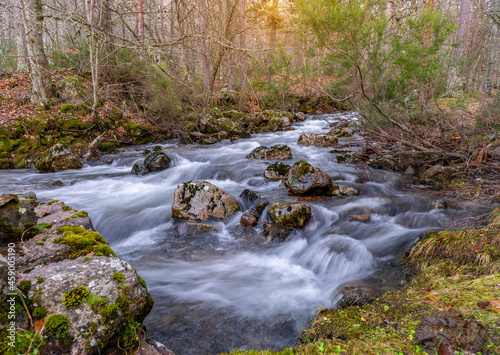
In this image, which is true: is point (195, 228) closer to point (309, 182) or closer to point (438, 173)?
point (309, 182)

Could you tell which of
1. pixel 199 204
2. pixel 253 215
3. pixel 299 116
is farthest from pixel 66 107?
pixel 299 116

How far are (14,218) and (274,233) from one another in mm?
3699

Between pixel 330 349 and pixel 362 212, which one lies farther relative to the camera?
pixel 362 212

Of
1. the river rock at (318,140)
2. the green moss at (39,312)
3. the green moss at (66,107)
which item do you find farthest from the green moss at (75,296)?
the green moss at (66,107)

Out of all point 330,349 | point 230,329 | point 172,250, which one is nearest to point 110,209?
point 172,250

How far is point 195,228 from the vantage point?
5438 millimetres

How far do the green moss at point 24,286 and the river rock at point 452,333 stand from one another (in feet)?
8.36

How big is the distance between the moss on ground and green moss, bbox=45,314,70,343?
1.14 meters

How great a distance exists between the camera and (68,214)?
11.2 feet

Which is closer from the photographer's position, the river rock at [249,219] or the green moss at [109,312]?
the green moss at [109,312]

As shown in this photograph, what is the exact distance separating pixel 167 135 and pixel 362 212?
32.0 feet

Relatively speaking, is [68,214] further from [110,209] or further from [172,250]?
[110,209]

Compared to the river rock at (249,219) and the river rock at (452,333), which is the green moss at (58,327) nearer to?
the river rock at (452,333)

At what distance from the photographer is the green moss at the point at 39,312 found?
1839 millimetres
